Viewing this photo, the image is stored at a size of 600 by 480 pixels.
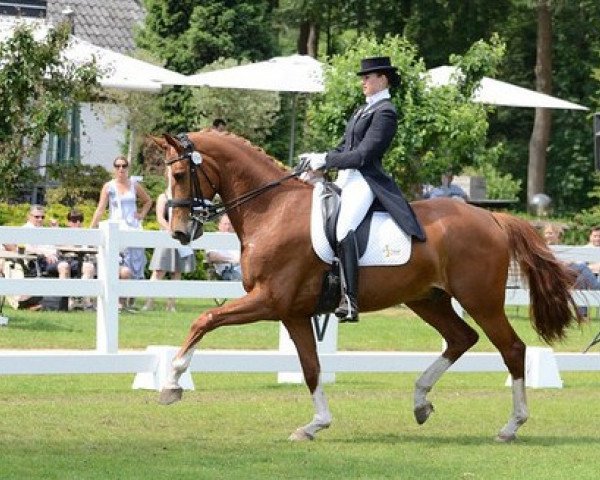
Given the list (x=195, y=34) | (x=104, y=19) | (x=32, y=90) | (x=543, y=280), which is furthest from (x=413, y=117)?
(x=104, y=19)

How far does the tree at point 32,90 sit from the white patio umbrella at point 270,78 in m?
7.62

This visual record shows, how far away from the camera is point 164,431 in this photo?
13234mm

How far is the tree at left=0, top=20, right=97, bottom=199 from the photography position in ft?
79.2

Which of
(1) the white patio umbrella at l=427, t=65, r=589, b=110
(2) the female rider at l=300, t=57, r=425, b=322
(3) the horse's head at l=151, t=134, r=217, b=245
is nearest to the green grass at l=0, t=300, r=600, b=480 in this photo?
(2) the female rider at l=300, t=57, r=425, b=322

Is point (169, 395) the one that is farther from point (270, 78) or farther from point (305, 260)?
point (270, 78)

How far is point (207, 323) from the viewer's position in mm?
13031

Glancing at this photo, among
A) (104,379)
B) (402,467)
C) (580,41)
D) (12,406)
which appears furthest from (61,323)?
(580,41)

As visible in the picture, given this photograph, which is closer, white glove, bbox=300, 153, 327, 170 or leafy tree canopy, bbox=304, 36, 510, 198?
white glove, bbox=300, 153, 327, 170

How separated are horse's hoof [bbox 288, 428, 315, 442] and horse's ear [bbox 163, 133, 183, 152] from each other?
2.29 m

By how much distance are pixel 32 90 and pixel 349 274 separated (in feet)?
39.6

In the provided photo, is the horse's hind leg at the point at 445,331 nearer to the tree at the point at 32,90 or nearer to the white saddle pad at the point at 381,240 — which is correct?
the white saddle pad at the point at 381,240

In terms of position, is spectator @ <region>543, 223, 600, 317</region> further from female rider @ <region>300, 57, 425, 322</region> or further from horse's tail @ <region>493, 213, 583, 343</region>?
female rider @ <region>300, 57, 425, 322</region>

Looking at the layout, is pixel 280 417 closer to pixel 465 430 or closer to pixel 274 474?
pixel 465 430

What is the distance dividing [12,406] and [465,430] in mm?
3744
